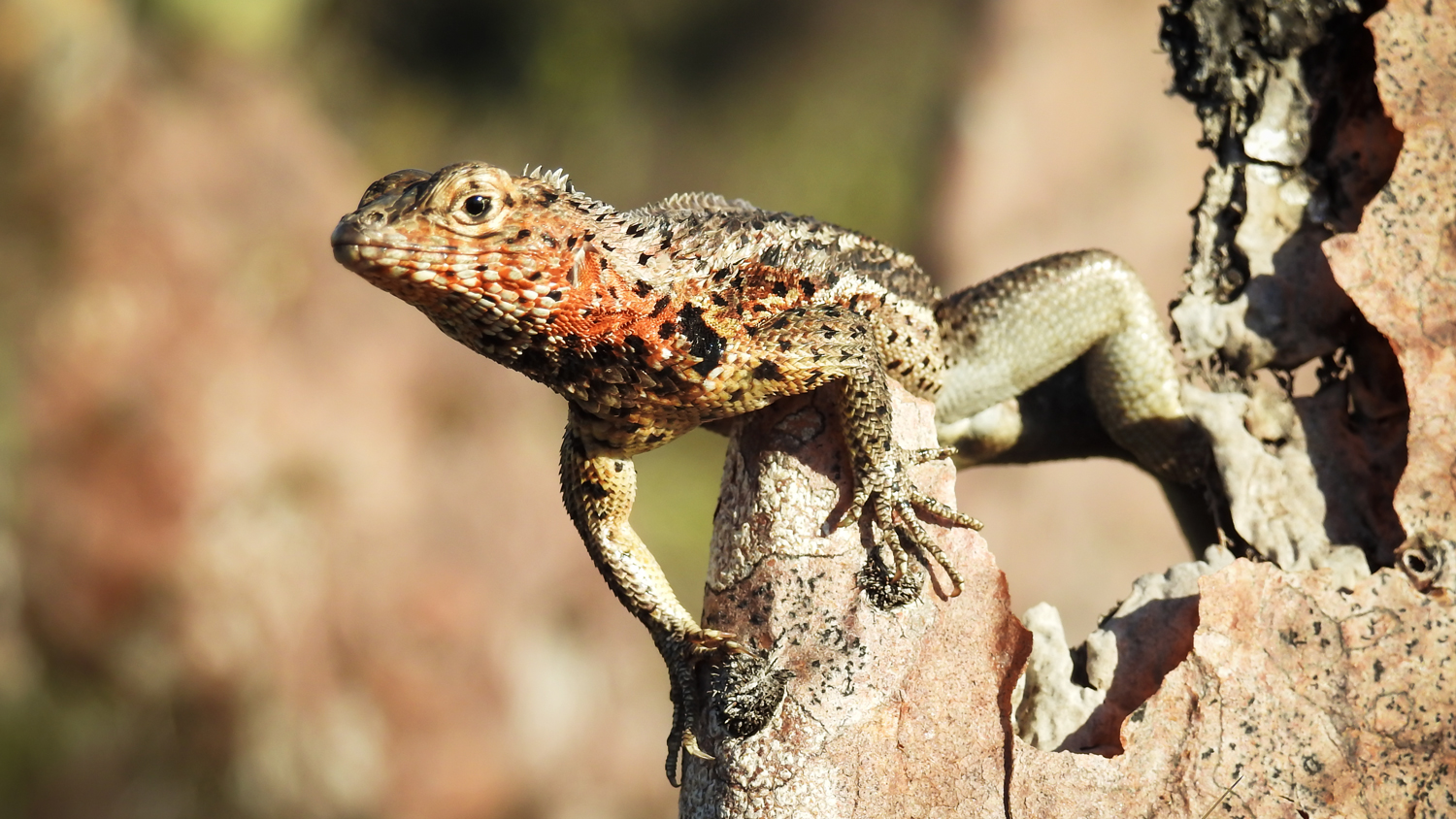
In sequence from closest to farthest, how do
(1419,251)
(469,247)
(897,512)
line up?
1. (469,247)
2. (897,512)
3. (1419,251)

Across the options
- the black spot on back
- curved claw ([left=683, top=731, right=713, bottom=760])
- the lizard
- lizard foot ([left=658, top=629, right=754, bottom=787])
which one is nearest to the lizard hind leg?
the lizard

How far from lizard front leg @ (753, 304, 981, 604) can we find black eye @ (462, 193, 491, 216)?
691 mm

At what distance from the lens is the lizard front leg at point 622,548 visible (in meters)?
2.97

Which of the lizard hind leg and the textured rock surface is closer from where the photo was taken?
the textured rock surface

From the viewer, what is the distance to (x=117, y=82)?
9250 mm

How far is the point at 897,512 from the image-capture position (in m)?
2.67

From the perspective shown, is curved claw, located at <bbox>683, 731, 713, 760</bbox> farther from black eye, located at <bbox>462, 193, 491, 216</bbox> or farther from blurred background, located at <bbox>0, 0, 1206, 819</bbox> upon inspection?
blurred background, located at <bbox>0, 0, 1206, 819</bbox>

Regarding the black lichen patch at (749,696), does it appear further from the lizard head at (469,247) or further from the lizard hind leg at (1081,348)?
the lizard hind leg at (1081,348)

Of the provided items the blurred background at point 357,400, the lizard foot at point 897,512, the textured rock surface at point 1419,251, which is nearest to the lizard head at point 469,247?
the lizard foot at point 897,512

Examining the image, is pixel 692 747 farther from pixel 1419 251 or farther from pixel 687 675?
pixel 1419 251

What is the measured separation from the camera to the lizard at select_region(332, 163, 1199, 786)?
2578mm

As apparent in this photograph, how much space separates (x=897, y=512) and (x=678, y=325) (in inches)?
26.4

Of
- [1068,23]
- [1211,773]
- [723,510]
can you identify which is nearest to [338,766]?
[723,510]

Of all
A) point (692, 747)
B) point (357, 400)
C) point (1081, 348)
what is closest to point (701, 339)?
point (692, 747)
